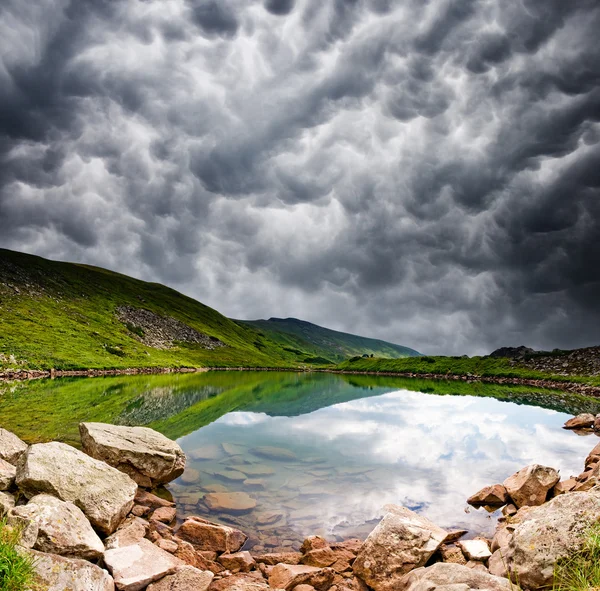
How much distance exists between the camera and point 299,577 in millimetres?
11414

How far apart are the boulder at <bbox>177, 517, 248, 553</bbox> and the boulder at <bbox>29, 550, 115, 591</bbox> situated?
17.7 ft

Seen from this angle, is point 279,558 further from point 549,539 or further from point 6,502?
point 6,502

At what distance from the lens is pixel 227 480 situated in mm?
21531

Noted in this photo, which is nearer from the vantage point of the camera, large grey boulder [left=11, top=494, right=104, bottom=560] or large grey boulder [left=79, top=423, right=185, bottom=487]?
large grey boulder [left=11, top=494, right=104, bottom=560]

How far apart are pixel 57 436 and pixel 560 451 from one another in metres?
36.1

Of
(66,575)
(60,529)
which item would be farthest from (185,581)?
(60,529)

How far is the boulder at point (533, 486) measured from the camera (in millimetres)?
17656

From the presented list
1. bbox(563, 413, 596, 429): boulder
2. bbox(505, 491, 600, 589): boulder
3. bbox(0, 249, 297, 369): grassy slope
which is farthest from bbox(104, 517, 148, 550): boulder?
bbox(0, 249, 297, 369): grassy slope

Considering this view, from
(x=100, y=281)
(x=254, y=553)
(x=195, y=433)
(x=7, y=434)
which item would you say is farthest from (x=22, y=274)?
(x=254, y=553)

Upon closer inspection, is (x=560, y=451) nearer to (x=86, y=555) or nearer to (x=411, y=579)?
(x=411, y=579)

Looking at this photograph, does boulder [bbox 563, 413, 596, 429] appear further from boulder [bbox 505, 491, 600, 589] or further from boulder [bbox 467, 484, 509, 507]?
boulder [bbox 505, 491, 600, 589]

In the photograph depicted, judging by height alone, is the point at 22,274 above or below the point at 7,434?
above

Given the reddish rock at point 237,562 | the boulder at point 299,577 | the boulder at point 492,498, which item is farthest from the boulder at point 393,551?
the boulder at point 492,498

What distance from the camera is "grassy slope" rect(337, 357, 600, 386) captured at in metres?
114
